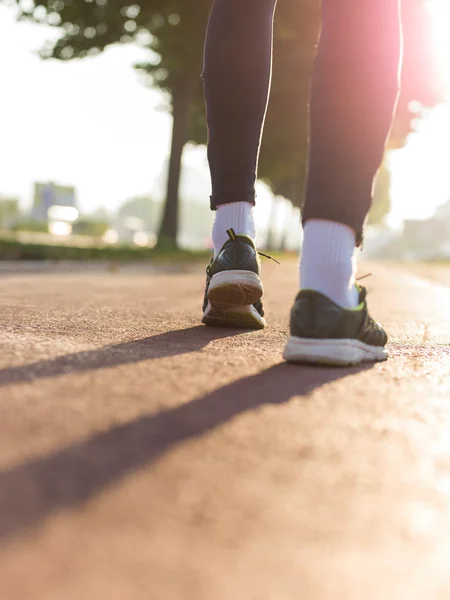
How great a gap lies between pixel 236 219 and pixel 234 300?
10.3 inches

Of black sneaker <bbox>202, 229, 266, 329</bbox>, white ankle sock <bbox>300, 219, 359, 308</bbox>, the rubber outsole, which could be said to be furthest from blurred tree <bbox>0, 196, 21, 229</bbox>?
white ankle sock <bbox>300, 219, 359, 308</bbox>

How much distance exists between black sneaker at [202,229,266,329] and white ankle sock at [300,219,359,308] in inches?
12.7

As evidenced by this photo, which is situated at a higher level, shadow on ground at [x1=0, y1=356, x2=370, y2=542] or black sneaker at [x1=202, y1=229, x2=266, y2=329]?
black sneaker at [x1=202, y1=229, x2=266, y2=329]

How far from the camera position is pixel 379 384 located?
4.50 feet

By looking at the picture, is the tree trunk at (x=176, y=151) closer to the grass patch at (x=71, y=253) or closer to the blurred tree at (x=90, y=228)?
the grass patch at (x=71, y=253)

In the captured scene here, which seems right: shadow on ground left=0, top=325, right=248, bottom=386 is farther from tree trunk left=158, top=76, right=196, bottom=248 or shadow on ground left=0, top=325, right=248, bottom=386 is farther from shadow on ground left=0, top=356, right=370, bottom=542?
tree trunk left=158, top=76, right=196, bottom=248

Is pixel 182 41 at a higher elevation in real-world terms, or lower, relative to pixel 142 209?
higher

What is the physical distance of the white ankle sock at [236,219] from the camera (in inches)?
81.9

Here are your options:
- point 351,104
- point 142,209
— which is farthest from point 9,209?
point 142,209

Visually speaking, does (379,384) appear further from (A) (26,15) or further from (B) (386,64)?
(A) (26,15)

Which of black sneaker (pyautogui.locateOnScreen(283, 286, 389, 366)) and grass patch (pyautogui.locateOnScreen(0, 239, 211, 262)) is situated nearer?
black sneaker (pyautogui.locateOnScreen(283, 286, 389, 366))

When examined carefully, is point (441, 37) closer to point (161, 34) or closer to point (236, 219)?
point (161, 34)

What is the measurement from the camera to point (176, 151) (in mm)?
14422

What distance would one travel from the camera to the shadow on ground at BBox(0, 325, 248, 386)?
1.30 metres
